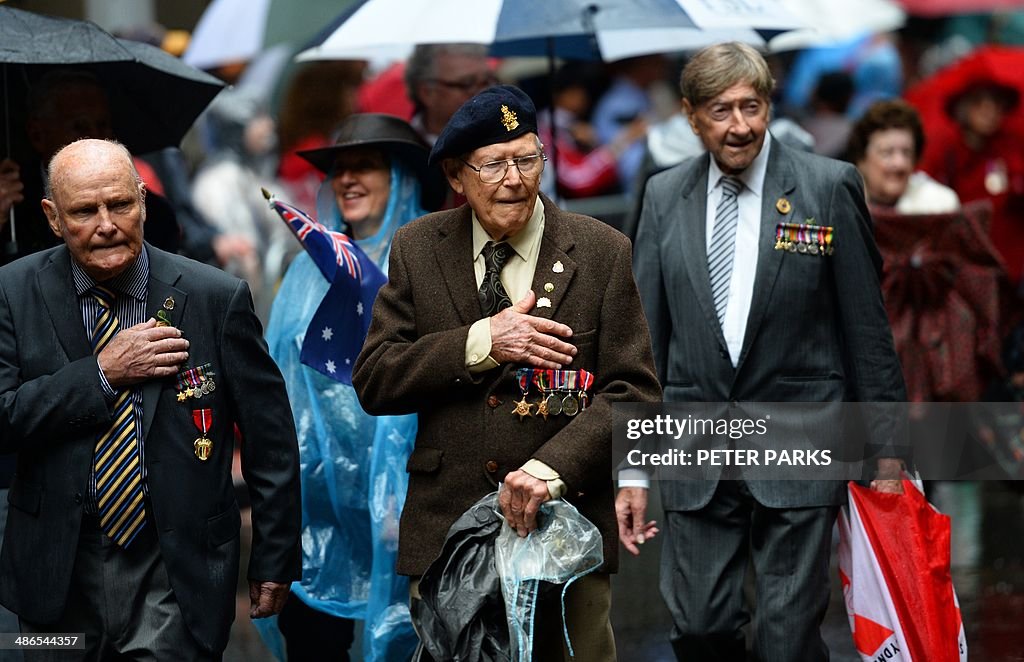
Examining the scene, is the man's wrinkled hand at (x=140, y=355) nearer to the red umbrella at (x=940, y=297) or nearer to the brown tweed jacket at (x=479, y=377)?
the brown tweed jacket at (x=479, y=377)

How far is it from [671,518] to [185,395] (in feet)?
6.51

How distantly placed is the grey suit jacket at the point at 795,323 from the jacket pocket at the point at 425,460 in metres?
1.25

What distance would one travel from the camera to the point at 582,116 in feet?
51.1

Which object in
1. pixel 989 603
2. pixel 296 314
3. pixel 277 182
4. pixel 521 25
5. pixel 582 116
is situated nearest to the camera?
pixel 296 314

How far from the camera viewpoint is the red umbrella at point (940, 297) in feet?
28.9

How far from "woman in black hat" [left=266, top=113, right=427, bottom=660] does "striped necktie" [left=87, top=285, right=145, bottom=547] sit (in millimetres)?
1573

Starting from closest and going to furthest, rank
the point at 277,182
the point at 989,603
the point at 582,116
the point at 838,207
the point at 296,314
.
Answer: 1. the point at 838,207
2. the point at 296,314
3. the point at 989,603
4. the point at 277,182
5. the point at 582,116

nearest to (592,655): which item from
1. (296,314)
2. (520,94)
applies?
(520,94)

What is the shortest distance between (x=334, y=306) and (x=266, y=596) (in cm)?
155

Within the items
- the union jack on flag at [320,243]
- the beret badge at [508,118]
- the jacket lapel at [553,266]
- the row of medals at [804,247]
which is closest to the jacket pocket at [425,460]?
the jacket lapel at [553,266]

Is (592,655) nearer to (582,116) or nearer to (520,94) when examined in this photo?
(520,94)

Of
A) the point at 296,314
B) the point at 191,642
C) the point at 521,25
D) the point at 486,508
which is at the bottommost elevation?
the point at 191,642

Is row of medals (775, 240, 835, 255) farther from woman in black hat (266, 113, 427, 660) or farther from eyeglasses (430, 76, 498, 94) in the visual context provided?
eyeglasses (430, 76, 498, 94)

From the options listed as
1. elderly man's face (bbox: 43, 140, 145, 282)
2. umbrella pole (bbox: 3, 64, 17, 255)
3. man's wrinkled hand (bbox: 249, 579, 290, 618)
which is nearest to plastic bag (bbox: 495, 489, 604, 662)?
man's wrinkled hand (bbox: 249, 579, 290, 618)
